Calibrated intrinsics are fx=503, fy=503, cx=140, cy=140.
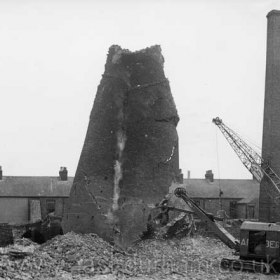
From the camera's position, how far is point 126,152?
696 inches

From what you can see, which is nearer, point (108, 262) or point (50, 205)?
point (108, 262)

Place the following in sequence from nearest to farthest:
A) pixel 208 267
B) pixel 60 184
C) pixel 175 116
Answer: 1. pixel 208 267
2. pixel 175 116
3. pixel 60 184

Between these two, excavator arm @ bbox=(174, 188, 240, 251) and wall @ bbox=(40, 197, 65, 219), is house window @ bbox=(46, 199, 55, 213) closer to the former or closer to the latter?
wall @ bbox=(40, 197, 65, 219)

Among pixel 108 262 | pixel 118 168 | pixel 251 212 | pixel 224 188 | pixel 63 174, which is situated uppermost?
pixel 118 168

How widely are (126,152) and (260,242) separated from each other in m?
5.55

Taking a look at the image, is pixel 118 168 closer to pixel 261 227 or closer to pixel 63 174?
pixel 261 227

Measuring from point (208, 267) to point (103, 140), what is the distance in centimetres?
572

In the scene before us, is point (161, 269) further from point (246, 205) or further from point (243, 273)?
point (246, 205)

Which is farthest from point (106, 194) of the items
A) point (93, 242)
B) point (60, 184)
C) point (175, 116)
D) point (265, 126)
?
point (60, 184)

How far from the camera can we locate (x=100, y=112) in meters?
18.0

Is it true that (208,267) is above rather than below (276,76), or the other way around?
below

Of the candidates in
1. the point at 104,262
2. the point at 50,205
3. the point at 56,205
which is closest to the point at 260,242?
the point at 104,262

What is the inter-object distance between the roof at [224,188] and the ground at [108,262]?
23297 mm

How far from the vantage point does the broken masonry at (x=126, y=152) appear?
1705cm
